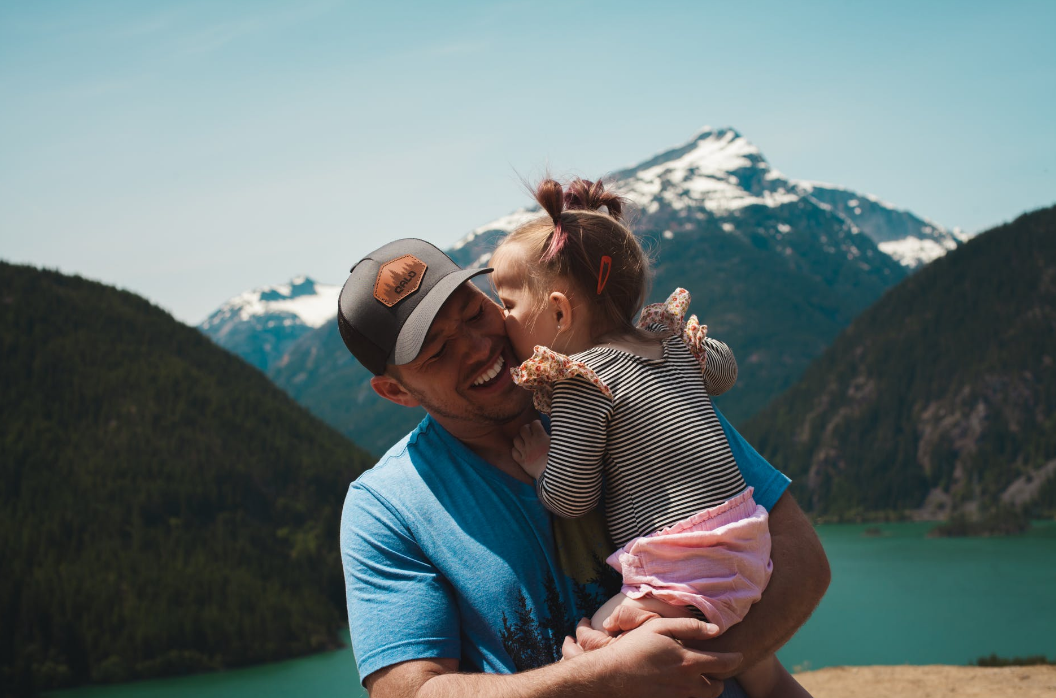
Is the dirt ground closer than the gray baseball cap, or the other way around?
the gray baseball cap

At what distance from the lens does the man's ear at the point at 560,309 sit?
3.22 metres

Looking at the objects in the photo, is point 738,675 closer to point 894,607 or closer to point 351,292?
point 351,292

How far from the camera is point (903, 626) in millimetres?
66688

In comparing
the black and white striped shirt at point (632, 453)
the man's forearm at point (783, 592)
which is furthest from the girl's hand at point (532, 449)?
the man's forearm at point (783, 592)

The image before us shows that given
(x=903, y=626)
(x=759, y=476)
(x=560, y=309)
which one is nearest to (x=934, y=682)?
(x=759, y=476)

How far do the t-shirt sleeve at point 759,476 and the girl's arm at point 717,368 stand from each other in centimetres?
19

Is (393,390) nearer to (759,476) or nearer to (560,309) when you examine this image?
(560,309)

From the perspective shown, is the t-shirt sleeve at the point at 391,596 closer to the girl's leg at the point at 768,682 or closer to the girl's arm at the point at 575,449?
the girl's arm at the point at 575,449

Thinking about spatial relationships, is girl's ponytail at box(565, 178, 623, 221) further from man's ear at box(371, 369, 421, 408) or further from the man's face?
man's ear at box(371, 369, 421, 408)

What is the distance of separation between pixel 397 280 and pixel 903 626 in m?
72.8

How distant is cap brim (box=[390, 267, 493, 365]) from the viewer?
3.11 metres

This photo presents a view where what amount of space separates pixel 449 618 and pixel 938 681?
76.6ft

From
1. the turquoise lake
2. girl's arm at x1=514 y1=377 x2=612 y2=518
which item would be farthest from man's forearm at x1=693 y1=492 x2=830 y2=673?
the turquoise lake

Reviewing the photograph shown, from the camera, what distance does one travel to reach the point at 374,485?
3.03m
